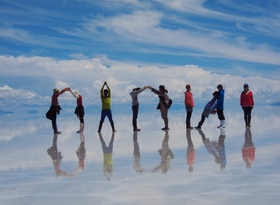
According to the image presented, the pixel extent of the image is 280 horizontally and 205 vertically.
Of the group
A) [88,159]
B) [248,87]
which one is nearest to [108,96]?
[248,87]

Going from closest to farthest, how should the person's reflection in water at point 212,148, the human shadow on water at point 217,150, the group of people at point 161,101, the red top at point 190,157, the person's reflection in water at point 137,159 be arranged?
the person's reflection in water at point 137,159, the human shadow on water at point 217,150, the red top at point 190,157, the person's reflection in water at point 212,148, the group of people at point 161,101

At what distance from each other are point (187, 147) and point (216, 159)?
8.82 ft

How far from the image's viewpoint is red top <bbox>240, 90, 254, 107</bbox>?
2044 centimetres

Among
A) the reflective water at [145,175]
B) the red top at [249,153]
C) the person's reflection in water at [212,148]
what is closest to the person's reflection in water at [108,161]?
the reflective water at [145,175]

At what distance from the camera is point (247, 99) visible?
2044 cm

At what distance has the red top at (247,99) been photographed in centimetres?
2044

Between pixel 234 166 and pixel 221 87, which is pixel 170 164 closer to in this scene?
pixel 234 166

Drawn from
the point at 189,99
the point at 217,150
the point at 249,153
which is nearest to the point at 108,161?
the point at 217,150

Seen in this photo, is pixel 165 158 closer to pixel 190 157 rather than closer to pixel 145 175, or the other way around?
pixel 190 157

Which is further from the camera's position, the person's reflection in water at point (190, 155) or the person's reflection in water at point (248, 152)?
the person's reflection in water at point (248, 152)

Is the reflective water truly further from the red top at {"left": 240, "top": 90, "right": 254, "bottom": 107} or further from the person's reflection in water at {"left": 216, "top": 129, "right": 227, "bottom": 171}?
the red top at {"left": 240, "top": 90, "right": 254, "bottom": 107}

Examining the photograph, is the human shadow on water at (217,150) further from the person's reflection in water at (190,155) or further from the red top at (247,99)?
the red top at (247,99)

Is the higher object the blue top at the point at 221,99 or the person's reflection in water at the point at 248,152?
the blue top at the point at 221,99

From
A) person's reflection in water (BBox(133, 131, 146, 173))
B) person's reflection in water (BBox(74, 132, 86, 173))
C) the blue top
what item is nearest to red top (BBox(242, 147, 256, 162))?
person's reflection in water (BBox(133, 131, 146, 173))
